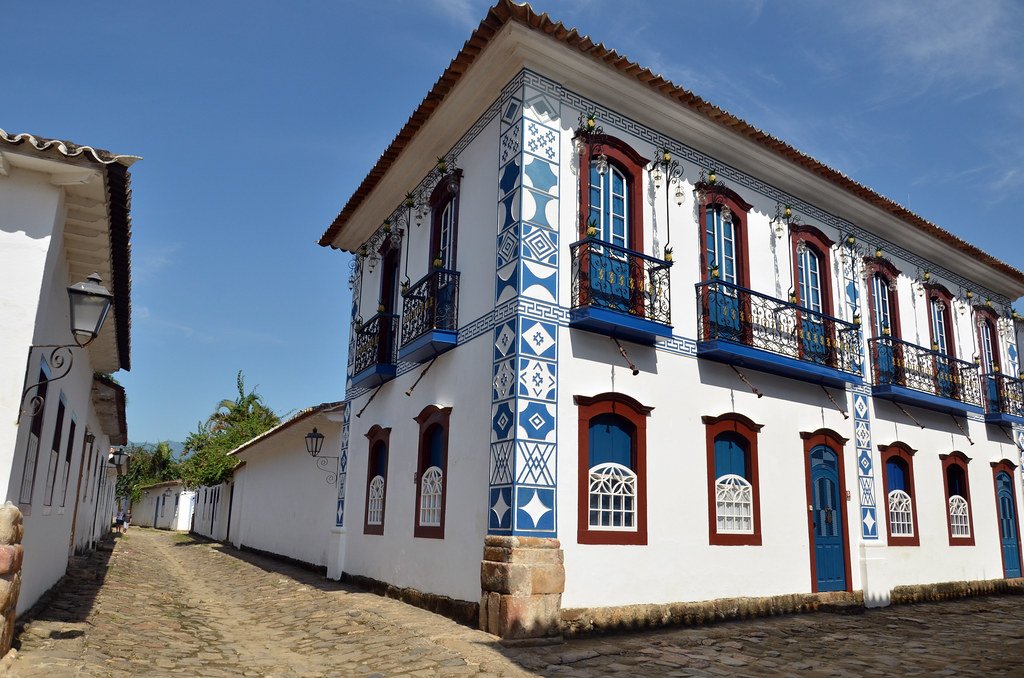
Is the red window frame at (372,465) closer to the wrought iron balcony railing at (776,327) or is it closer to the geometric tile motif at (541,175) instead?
the geometric tile motif at (541,175)

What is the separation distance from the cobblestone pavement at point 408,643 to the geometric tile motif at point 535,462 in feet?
5.30

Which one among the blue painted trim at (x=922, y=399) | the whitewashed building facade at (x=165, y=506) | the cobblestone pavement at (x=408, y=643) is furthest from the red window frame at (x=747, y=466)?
the whitewashed building facade at (x=165, y=506)

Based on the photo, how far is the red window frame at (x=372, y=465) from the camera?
11025 mm

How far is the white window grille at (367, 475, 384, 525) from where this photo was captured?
11.2 meters

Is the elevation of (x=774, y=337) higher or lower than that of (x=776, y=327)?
lower

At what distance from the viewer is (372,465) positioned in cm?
1184

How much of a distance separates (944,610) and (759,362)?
4.96 m

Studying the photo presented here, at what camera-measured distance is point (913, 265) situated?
14.0 metres

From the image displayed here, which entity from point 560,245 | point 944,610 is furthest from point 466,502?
point 944,610

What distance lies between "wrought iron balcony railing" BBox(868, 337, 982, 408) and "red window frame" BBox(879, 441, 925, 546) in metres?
1.04

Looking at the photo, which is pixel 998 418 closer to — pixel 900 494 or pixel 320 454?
pixel 900 494

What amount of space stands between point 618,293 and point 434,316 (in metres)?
2.45

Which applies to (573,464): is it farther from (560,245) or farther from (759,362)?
(759,362)

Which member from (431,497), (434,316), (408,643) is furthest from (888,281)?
(408,643)
